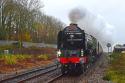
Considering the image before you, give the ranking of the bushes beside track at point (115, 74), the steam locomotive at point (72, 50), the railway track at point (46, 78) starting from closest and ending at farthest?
the bushes beside track at point (115, 74) < the railway track at point (46, 78) < the steam locomotive at point (72, 50)

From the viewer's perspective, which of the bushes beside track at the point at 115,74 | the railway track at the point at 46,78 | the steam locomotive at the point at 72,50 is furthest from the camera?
the steam locomotive at the point at 72,50

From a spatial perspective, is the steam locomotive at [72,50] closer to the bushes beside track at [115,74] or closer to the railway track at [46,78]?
the railway track at [46,78]

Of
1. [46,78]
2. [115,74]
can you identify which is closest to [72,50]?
[46,78]

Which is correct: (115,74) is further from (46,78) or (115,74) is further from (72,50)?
(46,78)

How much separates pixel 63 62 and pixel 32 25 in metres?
62.6

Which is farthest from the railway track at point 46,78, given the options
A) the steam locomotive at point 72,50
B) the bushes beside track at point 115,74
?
the bushes beside track at point 115,74

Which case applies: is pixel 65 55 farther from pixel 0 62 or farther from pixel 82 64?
pixel 0 62

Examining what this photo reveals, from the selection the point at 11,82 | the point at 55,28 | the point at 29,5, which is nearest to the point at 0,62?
the point at 11,82

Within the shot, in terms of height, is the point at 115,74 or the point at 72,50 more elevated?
the point at 72,50

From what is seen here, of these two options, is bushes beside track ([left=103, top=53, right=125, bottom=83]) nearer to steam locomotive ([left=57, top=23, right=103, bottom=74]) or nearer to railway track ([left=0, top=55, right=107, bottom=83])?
railway track ([left=0, top=55, right=107, bottom=83])

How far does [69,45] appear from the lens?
104ft

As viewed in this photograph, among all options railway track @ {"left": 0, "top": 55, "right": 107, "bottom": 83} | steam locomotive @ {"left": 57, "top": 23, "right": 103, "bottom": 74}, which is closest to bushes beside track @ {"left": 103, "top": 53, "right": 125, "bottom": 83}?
railway track @ {"left": 0, "top": 55, "right": 107, "bottom": 83}

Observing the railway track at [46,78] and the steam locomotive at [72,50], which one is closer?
the railway track at [46,78]

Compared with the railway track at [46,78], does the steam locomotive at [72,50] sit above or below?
above
